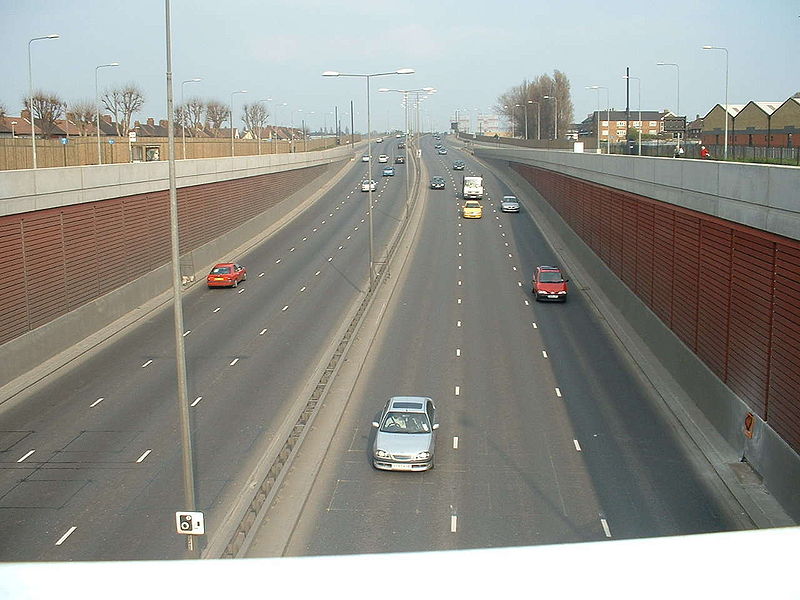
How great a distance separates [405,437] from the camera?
66.0ft

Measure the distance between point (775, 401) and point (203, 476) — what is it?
1185 centimetres

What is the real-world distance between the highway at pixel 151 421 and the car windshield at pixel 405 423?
2.95m

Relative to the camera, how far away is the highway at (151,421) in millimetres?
16438

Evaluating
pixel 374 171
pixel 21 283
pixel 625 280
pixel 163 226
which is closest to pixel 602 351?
pixel 625 280

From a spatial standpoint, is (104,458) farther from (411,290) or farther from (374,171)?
(374,171)

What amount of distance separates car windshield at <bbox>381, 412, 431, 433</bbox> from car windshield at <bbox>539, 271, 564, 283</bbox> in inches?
741

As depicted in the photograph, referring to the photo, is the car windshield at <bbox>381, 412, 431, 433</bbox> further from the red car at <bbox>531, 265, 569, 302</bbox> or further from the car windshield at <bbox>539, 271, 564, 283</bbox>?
the car windshield at <bbox>539, 271, 564, 283</bbox>

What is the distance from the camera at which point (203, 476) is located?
19.2 meters

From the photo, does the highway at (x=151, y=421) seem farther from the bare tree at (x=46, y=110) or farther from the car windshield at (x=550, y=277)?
the bare tree at (x=46, y=110)

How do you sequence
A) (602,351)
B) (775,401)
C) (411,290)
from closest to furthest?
(775,401), (602,351), (411,290)

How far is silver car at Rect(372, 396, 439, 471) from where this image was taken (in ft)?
64.1

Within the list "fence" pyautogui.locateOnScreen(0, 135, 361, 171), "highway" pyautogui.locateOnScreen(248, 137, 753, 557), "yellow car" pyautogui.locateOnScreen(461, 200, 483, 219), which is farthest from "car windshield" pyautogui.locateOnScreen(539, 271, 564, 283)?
"yellow car" pyautogui.locateOnScreen(461, 200, 483, 219)

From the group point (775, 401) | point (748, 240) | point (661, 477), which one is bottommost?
point (661, 477)

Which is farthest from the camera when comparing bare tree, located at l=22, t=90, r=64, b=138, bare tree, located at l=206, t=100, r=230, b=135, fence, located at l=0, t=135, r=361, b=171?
bare tree, located at l=206, t=100, r=230, b=135
